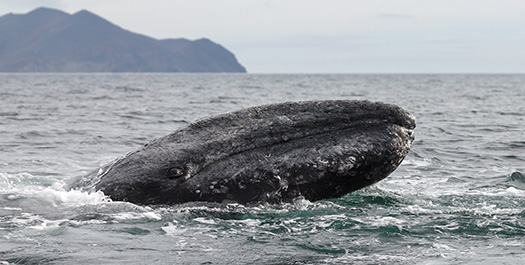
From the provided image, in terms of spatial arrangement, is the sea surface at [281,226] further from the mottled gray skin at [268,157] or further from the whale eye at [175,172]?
the whale eye at [175,172]

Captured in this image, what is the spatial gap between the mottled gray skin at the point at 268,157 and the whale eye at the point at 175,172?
0.04 feet

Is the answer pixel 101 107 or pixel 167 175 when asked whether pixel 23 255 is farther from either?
pixel 101 107

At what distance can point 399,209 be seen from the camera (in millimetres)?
10094

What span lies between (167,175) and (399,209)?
3371mm

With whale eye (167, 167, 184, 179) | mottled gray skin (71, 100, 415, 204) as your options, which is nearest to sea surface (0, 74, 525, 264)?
mottled gray skin (71, 100, 415, 204)

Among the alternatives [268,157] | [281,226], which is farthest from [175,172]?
[281,226]

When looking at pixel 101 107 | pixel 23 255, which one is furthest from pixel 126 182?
pixel 101 107

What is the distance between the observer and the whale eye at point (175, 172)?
9.10 metres

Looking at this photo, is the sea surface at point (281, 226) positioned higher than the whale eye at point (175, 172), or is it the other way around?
the whale eye at point (175, 172)

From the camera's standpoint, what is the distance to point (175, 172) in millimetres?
9102

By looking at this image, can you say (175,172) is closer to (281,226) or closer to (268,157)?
(268,157)

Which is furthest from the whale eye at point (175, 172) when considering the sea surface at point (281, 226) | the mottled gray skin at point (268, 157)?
the sea surface at point (281, 226)

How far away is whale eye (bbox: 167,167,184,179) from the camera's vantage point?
29.9ft

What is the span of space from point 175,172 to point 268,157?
1264 mm
